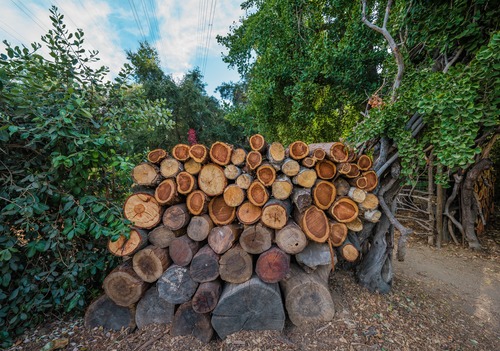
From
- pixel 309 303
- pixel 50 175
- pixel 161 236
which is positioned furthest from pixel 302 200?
pixel 50 175

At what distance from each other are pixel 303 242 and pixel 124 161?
67.1 inches

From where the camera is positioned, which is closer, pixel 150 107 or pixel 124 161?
pixel 124 161

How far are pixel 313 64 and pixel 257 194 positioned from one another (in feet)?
12.5

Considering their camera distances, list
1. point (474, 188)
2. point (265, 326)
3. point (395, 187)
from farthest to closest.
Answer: point (474, 188), point (395, 187), point (265, 326)

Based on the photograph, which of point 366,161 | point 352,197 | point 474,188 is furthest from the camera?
point 474,188

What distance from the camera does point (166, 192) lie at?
5.84ft

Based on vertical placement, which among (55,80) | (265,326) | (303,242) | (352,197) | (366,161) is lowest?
(265,326)

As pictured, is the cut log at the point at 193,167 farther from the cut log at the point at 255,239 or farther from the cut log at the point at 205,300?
the cut log at the point at 205,300

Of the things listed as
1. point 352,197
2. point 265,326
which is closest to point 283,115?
point 352,197

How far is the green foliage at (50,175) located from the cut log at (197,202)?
21.2 inches

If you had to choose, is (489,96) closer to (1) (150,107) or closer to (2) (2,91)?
(1) (150,107)

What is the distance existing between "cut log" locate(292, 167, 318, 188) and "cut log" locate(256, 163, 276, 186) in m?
0.23

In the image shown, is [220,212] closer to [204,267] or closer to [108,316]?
[204,267]

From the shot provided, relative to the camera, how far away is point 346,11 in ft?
14.7
